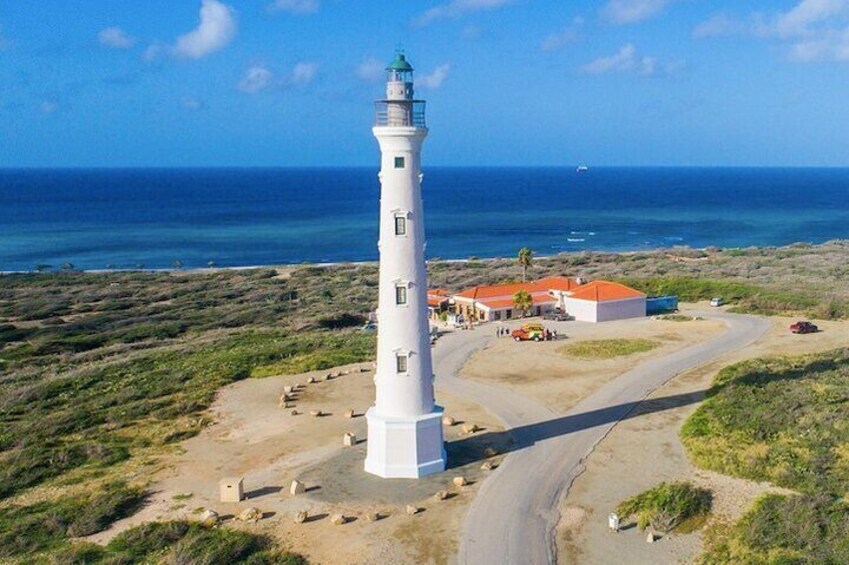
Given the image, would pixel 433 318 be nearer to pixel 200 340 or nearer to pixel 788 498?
pixel 200 340

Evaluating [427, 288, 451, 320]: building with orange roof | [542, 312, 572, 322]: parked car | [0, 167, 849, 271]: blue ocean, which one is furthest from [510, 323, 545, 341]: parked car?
[0, 167, 849, 271]: blue ocean

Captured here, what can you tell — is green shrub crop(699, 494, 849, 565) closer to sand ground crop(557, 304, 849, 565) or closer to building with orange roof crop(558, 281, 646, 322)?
sand ground crop(557, 304, 849, 565)

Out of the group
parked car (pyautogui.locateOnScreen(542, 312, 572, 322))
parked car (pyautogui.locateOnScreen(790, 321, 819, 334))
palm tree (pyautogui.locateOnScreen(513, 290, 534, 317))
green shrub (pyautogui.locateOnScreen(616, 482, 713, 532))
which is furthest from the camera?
palm tree (pyautogui.locateOnScreen(513, 290, 534, 317))

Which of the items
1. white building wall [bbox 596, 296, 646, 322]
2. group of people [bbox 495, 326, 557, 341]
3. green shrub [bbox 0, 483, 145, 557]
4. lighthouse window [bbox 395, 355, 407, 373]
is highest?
lighthouse window [bbox 395, 355, 407, 373]

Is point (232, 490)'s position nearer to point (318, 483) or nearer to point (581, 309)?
point (318, 483)

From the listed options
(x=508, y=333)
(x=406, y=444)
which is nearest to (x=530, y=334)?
(x=508, y=333)
